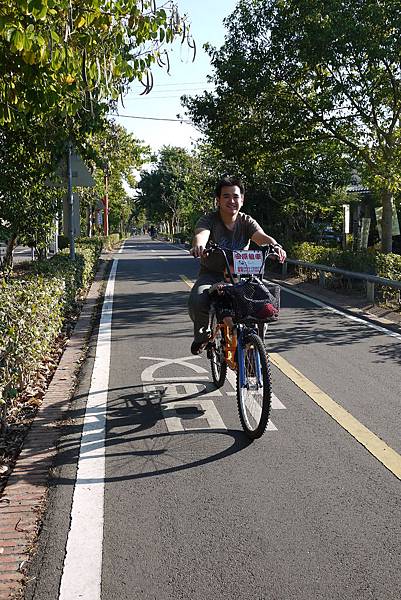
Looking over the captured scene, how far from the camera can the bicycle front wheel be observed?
187 inches

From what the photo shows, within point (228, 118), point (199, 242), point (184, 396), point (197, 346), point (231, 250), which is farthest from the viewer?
point (228, 118)

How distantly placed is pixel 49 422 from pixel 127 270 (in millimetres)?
18426

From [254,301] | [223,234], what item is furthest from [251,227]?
[254,301]

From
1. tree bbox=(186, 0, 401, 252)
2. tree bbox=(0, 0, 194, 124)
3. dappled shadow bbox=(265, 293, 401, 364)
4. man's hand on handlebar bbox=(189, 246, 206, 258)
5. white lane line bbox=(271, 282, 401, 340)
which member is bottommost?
dappled shadow bbox=(265, 293, 401, 364)

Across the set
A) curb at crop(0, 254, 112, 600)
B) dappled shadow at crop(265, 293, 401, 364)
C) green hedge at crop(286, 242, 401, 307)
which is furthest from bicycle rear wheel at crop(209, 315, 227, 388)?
green hedge at crop(286, 242, 401, 307)

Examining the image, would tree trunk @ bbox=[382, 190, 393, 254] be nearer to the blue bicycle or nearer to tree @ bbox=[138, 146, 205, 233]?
the blue bicycle

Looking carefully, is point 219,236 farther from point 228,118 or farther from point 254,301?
point 228,118

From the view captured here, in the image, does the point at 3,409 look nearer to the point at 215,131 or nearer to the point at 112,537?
the point at 112,537

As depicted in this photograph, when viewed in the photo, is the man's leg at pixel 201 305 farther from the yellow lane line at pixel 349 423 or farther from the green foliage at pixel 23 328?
the green foliage at pixel 23 328

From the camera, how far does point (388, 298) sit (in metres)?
12.7

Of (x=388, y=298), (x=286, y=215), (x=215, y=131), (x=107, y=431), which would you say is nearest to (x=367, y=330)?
(x=388, y=298)

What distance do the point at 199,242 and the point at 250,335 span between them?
0.92 metres

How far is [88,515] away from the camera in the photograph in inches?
148

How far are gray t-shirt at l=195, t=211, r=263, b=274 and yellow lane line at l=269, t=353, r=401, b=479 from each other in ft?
4.99
